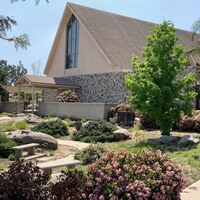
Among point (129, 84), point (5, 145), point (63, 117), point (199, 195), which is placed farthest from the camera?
point (63, 117)

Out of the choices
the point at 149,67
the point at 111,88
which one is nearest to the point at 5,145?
the point at 149,67

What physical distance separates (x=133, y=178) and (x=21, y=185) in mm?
1919

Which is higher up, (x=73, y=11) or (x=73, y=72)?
(x=73, y=11)

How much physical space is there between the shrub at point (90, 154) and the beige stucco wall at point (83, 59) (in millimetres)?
19944

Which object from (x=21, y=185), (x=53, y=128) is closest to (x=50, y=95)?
(x=53, y=128)

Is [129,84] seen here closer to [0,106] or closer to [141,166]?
[141,166]

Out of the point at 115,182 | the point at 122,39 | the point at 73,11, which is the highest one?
the point at 73,11

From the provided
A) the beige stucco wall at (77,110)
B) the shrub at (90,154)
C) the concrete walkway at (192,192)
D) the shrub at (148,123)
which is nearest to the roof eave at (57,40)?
the beige stucco wall at (77,110)

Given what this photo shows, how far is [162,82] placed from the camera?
16.7m

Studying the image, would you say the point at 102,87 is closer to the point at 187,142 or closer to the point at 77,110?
the point at 77,110

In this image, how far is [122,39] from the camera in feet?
116

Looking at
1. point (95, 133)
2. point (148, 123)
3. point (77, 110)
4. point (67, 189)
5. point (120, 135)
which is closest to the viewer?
point (67, 189)

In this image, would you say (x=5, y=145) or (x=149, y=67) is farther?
(x=149, y=67)

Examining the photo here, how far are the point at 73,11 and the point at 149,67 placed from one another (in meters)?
20.9
